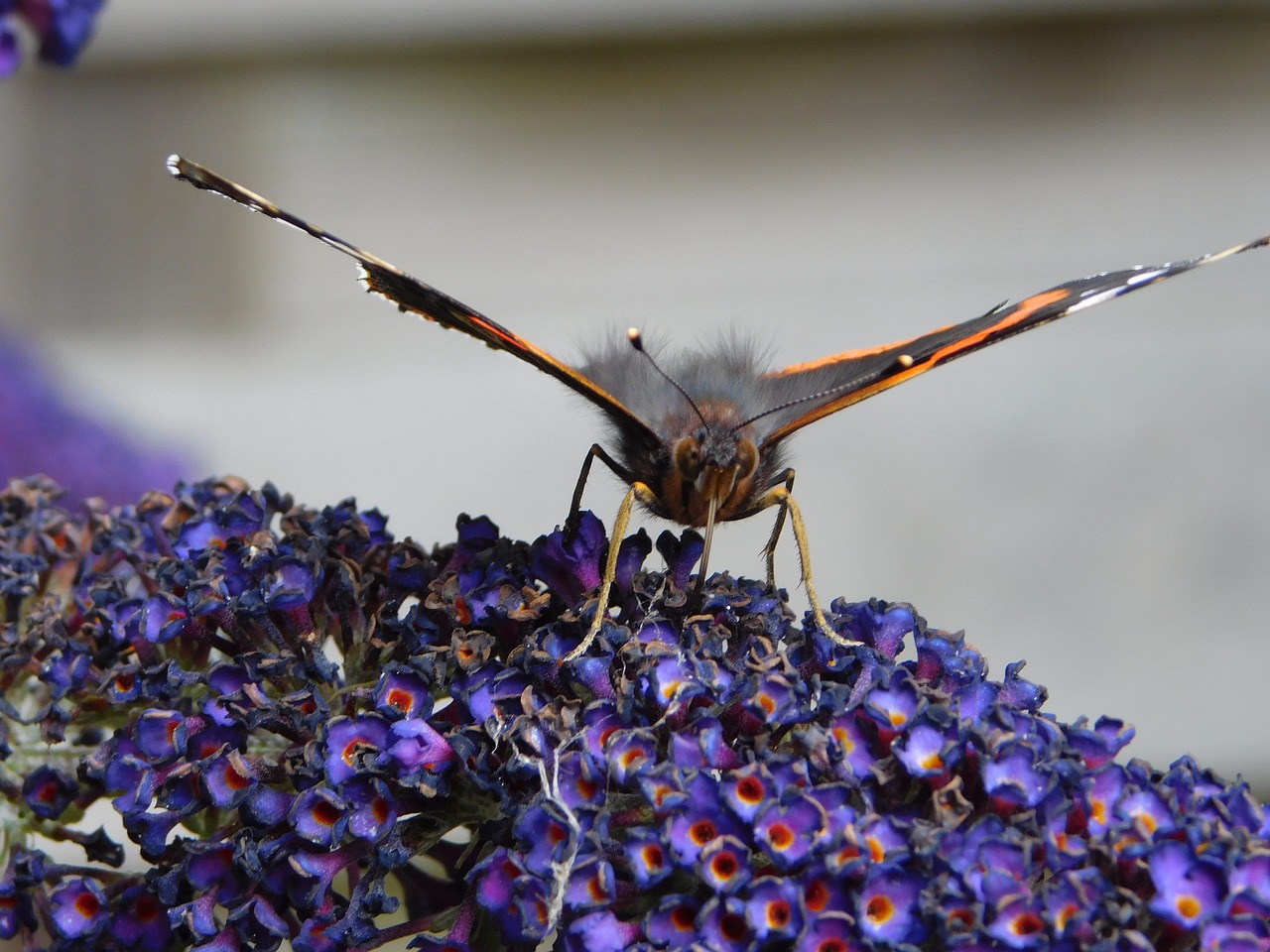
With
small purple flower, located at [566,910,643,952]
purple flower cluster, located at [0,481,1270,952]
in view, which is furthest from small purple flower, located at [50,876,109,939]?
small purple flower, located at [566,910,643,952]

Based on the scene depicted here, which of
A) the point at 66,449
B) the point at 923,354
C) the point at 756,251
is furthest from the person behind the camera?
the point at 756,251

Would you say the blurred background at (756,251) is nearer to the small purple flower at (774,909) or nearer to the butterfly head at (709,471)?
the butterfly head at (709,471)

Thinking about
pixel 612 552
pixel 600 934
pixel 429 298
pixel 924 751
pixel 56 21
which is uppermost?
pixel 56 21

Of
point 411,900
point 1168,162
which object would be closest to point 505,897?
point 411,900

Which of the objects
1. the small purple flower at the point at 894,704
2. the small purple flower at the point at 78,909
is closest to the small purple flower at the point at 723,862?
the small purple flower at the point at 894,704

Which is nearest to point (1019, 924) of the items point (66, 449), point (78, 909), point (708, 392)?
point (708, 392)

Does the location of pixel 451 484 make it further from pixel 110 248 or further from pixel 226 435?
pixel 110 248

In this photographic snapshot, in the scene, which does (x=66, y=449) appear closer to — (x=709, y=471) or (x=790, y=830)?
(x=709, y=471)
